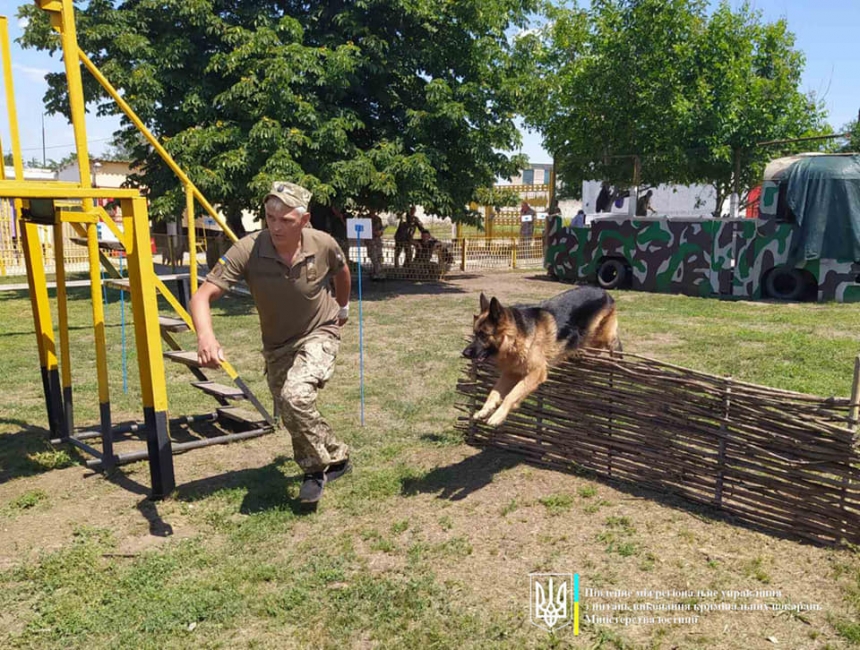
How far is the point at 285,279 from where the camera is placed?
4328mm

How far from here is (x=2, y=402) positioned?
727 centimetres

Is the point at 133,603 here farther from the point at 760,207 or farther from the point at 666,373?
the point at 760,207

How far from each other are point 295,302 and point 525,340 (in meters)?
1.69

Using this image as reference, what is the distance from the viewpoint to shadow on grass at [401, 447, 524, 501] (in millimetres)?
4805

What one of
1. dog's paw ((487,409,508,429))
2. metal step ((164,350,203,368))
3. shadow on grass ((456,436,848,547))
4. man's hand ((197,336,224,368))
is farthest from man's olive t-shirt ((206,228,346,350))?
metal step ((164,350,203,368))

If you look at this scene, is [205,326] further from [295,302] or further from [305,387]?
[305,387]

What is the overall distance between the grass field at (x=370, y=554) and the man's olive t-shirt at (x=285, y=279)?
1267 millimetres

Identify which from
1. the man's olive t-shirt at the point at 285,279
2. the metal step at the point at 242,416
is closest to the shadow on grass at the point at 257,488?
the metal step at the point at 242,416

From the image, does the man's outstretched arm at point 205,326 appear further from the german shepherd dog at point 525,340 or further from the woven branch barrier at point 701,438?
the woven branch barrier at point 701,438

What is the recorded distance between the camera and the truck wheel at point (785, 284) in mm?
14281

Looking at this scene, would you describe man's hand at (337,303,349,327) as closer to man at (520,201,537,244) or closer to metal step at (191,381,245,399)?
metal step at (191,381,245,399)

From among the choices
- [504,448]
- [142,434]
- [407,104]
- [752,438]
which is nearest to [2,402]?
[142,434]

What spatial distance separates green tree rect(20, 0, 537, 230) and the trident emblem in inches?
429

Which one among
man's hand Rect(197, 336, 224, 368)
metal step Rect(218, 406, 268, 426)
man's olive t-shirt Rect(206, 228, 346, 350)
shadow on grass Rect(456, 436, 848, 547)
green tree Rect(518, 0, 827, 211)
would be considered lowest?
shadow on grass Rect(456, 436, 848, 547)
